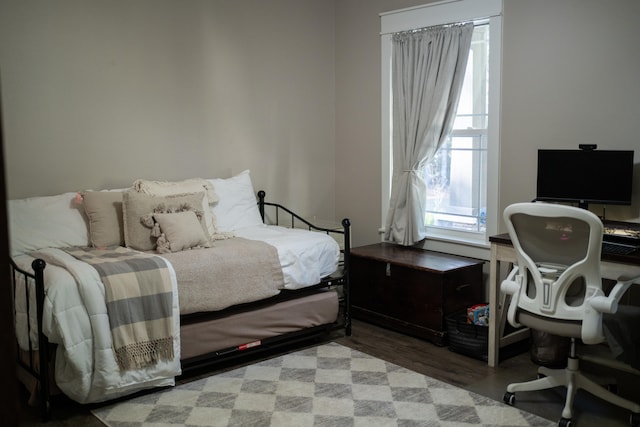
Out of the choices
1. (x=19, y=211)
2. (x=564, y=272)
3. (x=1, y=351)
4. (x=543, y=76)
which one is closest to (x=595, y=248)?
(x=564, y=272)

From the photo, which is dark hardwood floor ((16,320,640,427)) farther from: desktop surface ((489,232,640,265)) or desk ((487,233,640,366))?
desktop surface ((489,232,640,265))

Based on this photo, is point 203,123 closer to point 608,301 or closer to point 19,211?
point 19,211

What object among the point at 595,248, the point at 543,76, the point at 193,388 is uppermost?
the point at 543,76

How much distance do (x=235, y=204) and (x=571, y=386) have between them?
2.34 metres

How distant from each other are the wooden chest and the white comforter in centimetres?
174

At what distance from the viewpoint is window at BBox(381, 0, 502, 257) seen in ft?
12.9

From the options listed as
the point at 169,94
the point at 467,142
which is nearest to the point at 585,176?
the point at 467,142

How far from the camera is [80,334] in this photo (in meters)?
2.82

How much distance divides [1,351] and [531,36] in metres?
3.68

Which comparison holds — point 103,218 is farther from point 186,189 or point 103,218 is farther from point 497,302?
point 497,302

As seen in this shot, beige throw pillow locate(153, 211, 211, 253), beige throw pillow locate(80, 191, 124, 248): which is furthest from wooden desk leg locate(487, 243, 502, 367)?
beige throw pillow locate(80, 191, 124, 248)

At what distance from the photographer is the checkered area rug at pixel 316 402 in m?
2.84

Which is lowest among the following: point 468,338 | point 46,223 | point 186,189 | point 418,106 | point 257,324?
point 468,338

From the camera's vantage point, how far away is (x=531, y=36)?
3.70 meters
